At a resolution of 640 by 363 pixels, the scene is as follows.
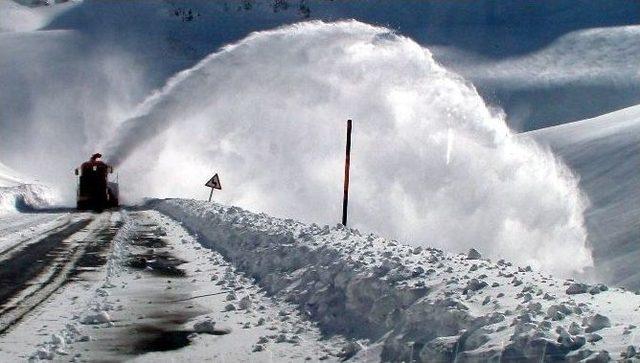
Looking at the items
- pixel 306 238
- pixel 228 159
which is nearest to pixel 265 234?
pixel 306 238

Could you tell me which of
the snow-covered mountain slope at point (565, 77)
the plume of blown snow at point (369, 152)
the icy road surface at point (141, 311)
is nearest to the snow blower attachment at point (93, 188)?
the plume of blown snow at point (369, 152)

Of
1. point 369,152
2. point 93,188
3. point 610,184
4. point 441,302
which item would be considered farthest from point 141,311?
point 369,152

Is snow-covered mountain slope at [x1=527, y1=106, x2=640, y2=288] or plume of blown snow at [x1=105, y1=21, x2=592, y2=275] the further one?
plume of blown snow at [x1=105, y1=21, x2=592, y2=275]

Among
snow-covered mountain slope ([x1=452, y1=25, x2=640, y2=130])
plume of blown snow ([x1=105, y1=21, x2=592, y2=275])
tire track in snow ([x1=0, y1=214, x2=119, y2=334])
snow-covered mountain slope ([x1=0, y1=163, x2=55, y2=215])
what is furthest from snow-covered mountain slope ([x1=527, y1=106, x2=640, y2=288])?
snow-covered mountain slope ([x1=452, y1=25, x2=640, y2=130])

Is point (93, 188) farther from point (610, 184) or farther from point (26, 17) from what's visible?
point (26, 17)

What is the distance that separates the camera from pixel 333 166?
38688 millimetres

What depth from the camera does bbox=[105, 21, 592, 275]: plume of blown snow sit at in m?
25.4

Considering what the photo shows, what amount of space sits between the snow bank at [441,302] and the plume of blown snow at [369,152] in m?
10.1

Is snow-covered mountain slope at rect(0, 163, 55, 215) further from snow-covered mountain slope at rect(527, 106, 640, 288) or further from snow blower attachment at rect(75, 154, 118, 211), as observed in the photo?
snow-covered mountain slope at rect(527, 106, 640, 288)

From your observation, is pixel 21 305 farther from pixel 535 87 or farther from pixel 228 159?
pixel 535 87

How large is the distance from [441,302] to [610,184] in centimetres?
2083

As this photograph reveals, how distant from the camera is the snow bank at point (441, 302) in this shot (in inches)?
218

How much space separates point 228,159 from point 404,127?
64.9 ft

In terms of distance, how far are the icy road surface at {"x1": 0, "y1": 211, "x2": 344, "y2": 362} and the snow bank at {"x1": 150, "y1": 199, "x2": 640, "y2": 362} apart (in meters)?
0.46
